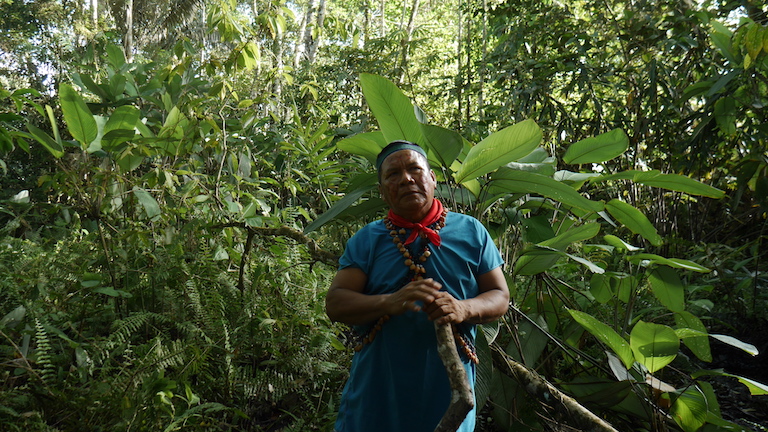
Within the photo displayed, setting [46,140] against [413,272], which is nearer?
[413,272]

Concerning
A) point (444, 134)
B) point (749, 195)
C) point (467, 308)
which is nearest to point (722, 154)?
point (749, 195)

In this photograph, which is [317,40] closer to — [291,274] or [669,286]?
[291,274]

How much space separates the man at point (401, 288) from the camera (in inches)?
48.5

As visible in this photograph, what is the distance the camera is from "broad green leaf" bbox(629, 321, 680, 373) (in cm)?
158

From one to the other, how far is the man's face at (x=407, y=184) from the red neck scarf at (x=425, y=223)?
1 cm

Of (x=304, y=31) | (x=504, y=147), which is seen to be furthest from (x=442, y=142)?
(x=304, y=31)

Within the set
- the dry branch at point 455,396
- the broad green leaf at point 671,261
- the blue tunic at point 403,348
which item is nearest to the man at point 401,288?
the blue tunic at point 403,348

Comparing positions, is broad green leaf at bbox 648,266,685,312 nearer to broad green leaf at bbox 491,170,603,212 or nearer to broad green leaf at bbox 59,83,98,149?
broad green leaf at bbox 491,170,603,212

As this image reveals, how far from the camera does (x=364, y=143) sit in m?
1.87

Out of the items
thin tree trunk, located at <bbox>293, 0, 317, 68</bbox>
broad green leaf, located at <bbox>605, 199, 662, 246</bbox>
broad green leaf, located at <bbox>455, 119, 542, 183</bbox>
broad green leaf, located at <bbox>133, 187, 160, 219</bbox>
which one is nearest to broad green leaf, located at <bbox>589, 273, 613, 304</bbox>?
broad green leaf, located at <bbox>605, 199, 662, 246</bbox>

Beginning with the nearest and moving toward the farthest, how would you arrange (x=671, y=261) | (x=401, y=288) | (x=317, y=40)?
(x=401, y=288) → (x=671, y=261) → (x=317, y=40)

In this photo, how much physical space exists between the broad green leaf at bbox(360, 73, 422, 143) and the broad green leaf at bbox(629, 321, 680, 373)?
0.89m

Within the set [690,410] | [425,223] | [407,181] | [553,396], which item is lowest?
[690,410]

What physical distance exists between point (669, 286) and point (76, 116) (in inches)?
93.2
